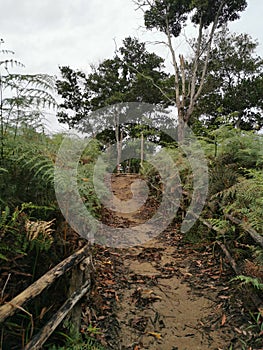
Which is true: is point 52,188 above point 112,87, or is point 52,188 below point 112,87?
below

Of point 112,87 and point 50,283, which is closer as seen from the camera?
point 50,283

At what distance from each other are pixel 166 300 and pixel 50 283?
1.67m

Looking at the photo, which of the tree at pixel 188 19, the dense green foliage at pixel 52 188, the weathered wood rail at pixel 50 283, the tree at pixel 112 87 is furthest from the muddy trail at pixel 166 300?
the tree at pixel 112 87

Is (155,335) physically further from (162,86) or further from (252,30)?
(252,30)

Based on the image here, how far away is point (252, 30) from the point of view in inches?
734

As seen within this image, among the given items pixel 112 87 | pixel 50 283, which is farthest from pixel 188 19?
pixel 50 283

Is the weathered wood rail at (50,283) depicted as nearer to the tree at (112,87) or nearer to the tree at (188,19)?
the tree at (188,19)

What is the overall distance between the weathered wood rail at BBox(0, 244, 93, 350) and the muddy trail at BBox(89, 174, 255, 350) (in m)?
0.50

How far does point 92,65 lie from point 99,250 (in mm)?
21874

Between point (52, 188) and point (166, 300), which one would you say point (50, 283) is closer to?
point (52, 188)

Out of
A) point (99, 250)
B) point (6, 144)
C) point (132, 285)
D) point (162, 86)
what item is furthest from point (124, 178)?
point (162, 86)

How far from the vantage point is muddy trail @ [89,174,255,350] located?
2406mm

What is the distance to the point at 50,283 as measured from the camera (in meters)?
1.82

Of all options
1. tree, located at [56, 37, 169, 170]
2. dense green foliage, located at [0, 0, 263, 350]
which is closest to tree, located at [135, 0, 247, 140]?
dense green foliage, located at [0, 0, 263, 350]
